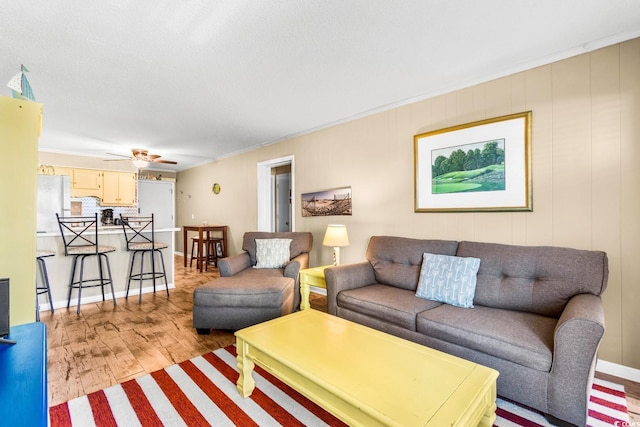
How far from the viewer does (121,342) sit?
8.71ft

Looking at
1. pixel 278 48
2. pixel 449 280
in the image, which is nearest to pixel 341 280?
pixel 449 280

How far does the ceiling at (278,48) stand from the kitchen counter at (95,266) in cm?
153

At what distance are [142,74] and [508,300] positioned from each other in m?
3.40

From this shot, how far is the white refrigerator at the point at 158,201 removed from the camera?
277 inches

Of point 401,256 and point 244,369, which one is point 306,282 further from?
point 244,369

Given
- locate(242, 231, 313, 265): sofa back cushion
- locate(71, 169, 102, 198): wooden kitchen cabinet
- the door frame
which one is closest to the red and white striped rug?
locate(242, 231, 313, 265): sofa back cushion

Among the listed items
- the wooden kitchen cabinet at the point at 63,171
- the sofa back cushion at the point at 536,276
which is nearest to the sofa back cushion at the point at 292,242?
the sofa back cushion at the point at 536,276

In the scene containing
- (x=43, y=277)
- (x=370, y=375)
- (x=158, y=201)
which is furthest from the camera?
(x=158, y=201)

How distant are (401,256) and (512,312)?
100cm

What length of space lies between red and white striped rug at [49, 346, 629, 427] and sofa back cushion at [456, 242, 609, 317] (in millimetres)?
581

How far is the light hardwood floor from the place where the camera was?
204cm

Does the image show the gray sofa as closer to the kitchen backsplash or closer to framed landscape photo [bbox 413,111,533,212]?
framed landscape photo [bbox 413,111,533,212]

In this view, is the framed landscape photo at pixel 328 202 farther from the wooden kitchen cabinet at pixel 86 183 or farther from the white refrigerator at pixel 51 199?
the wooden kitchen cabinet at pixel 86 183

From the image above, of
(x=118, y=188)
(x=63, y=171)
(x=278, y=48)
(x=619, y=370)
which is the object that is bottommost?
(x=619, y=370)
